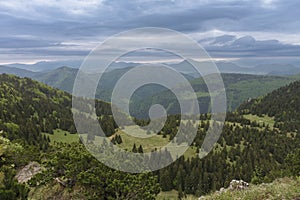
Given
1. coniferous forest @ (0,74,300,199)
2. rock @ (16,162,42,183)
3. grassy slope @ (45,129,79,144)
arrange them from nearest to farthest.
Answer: coniferous forest @ (0,74,300,199) < rock @ (16,162,42,183) < grassy slope @ (45,129,79,144)

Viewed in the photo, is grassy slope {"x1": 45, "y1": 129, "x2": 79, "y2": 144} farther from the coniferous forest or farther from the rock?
the rock

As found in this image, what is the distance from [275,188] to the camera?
14.2 metres

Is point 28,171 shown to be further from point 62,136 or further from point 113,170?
point 62,136

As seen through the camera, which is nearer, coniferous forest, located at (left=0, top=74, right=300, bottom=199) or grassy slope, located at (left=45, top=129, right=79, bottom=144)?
coniferous forest, located at (left=0, top=74, right=300, bottom=199)

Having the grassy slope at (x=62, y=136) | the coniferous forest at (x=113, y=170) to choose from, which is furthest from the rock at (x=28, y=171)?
the grassy slope at (x=62, y=136)

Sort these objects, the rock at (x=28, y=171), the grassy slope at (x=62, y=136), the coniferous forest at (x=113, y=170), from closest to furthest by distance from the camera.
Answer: the coniferous forest at (x=113, y=170) → the rock at (x=28, y=171) → the grassy slope at (x=62, y=136)

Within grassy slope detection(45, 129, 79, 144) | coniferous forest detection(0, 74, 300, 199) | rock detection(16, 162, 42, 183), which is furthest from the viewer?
grassy slope detection(45, 129, 79, 144)

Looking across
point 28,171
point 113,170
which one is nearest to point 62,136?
point 28,171

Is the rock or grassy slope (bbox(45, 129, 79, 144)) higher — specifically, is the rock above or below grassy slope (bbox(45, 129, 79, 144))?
above

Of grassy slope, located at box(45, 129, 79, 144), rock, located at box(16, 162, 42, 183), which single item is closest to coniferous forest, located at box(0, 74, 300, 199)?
rock, located at box(16, 162, 42, 183)

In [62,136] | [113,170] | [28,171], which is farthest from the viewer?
[62,136]

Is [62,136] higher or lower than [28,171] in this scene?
lower

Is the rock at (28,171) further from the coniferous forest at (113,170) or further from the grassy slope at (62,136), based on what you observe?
the grassy slope at (62,136)

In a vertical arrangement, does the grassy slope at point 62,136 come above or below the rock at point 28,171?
below
